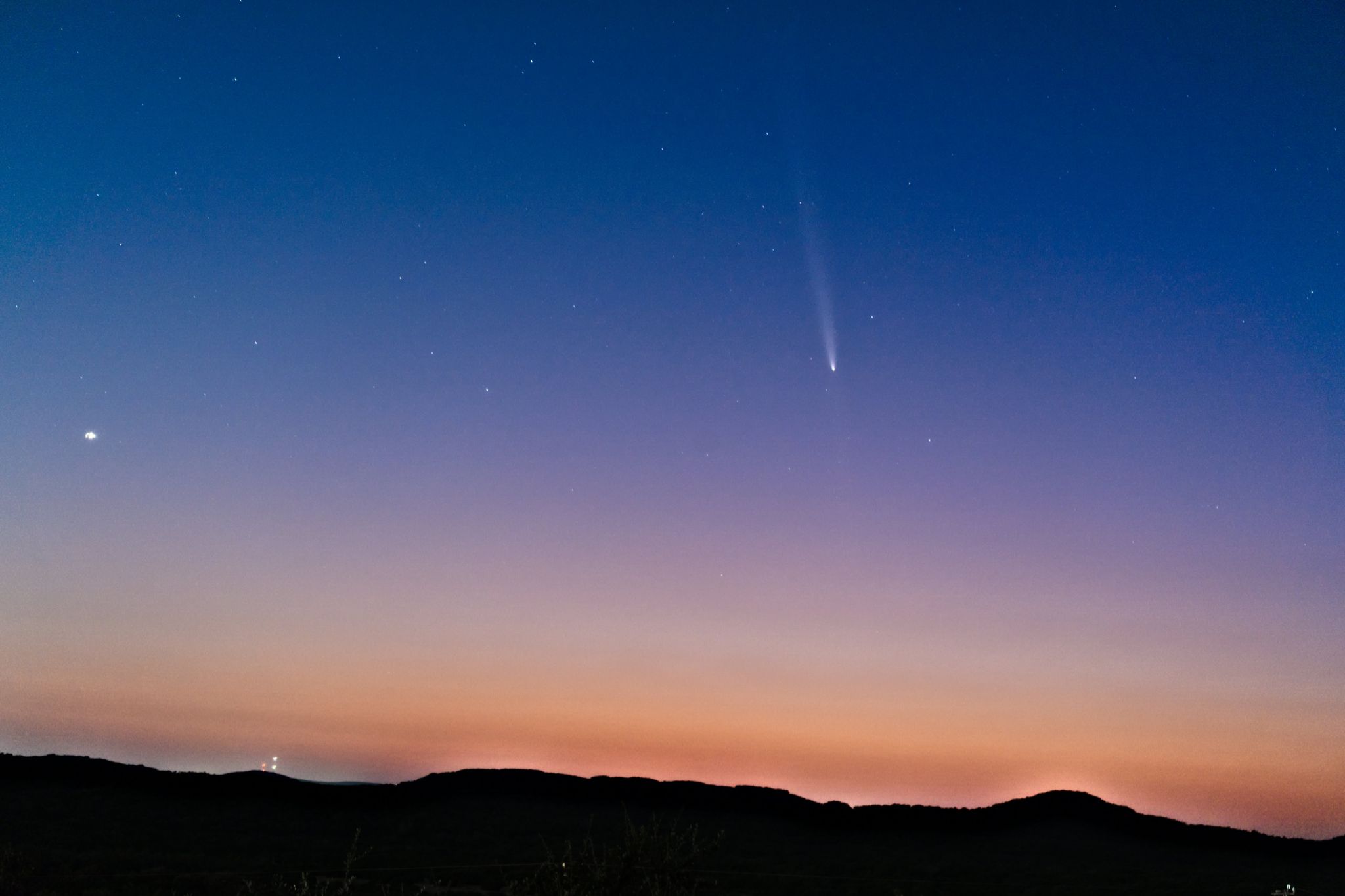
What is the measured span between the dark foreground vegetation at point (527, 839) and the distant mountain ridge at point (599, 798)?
165 mm

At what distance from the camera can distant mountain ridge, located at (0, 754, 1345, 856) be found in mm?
73062

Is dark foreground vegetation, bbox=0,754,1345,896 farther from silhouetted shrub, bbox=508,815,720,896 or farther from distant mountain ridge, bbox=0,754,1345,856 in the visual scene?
silhouetted shrub, bbox=508,815,720,896

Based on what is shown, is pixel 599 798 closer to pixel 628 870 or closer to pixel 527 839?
pixel 527 839

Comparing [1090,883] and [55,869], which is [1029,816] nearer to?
[1090,883]

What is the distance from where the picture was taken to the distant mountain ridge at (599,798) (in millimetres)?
73062

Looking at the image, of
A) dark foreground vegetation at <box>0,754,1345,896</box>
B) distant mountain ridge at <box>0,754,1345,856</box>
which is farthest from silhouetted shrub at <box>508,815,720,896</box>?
distant mountain ridge at <box>0,754,1345,856</box>

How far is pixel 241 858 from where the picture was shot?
52125 mm

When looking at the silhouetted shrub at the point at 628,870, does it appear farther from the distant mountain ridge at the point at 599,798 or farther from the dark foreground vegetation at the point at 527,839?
the distant mountain ridge at the point at 599,798

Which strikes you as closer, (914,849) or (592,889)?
(592,889)

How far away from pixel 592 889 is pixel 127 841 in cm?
5736

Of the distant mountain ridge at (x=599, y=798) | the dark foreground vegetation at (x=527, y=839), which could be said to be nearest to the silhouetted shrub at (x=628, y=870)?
the dark foreground vegetation at (x=527, y=839)

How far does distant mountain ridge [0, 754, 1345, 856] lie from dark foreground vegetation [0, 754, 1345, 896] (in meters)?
0.16

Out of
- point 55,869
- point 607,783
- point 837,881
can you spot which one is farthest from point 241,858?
point 607,783

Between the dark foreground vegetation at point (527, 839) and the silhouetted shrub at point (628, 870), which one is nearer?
the silhouetted shrub at point (628, 870)
